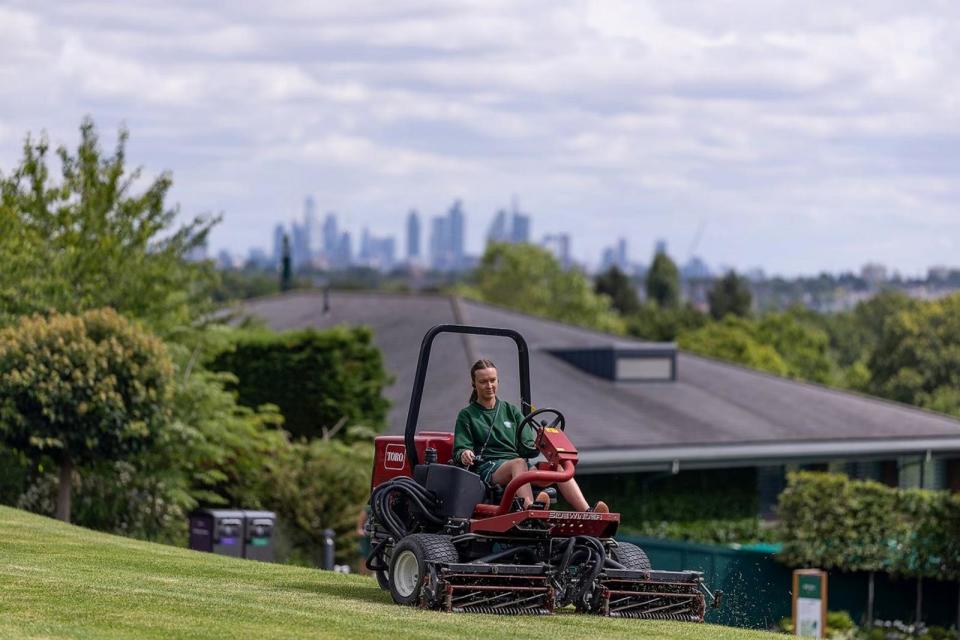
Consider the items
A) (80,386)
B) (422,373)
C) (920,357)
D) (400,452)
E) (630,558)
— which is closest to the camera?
(630,558)

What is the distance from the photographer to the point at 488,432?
521 inches

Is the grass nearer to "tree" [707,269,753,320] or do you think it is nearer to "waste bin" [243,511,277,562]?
"waste bin" [243,511,277,562]

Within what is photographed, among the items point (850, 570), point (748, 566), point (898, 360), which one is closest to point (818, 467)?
point (850, 570)

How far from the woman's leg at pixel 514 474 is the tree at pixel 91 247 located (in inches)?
651

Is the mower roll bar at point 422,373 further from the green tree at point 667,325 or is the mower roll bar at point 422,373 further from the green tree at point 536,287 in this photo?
the green tree at point 536,287

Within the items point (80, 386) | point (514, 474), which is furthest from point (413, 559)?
point (80, 386)

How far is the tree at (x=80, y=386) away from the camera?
82.3 ft

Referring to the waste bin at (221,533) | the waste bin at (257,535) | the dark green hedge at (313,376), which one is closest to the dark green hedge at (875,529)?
the dark green hedge at (313,376)

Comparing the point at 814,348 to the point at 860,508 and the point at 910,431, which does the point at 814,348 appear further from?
the point at 860,508

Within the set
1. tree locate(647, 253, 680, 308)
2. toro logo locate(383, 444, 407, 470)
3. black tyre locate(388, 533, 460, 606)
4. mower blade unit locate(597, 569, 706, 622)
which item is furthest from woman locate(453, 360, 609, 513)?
tree locate(647, 253, 680, 308)

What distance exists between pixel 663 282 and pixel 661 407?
442 feet

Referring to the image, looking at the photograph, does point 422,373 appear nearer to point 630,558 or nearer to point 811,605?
point 630,558

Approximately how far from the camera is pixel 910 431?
42.4 metres

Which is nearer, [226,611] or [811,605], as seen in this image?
[226,611]
